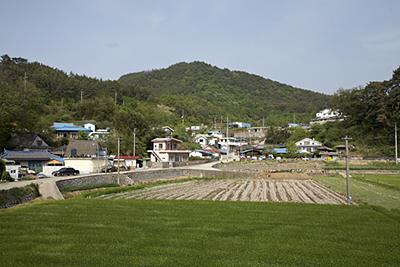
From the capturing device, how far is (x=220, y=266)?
790 cm

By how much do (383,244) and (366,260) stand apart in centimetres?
199

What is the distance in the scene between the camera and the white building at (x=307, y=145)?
241ft

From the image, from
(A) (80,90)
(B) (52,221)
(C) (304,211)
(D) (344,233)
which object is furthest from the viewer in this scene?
(A) (80,90)

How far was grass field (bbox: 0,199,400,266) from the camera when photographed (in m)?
8.45

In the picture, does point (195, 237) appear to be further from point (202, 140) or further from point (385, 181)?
point (202, 140)

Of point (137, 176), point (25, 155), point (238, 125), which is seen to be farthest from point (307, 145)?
point (25, 155)

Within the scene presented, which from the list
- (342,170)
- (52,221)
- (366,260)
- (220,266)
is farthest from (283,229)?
(342,170)

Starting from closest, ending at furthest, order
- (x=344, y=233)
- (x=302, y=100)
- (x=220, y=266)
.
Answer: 1. (x=220, y=266)
2. (x=344, y=233)
3. (x=302, y=100)

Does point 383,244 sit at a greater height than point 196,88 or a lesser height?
lesser

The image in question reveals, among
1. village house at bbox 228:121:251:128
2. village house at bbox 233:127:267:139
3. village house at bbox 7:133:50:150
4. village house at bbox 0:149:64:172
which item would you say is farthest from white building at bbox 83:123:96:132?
village house at bbox 228:121:251:128

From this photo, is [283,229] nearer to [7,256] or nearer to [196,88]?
[7,256]

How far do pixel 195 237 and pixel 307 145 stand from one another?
2631 inches

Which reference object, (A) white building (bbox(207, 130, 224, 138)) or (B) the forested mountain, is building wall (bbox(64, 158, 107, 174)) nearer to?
(A) white building (bbox(207, 130, 224, 138))

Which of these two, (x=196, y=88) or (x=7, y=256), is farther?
(x=196, y=88)
